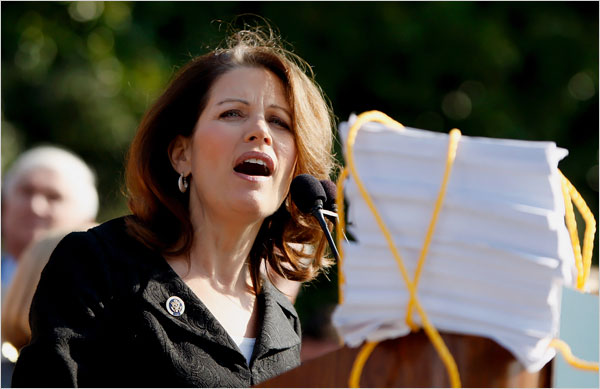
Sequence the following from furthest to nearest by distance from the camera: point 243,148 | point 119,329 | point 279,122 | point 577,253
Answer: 1. point 279,122
2. point 243,148
3. point 119,329
4. point 577,253

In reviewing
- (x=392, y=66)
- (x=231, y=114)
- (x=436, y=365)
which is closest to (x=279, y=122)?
(x=231, y=114)

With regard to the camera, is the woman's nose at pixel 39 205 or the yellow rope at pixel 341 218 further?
the woman's nose at pixel 39 205

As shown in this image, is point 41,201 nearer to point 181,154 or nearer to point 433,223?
point 181,154

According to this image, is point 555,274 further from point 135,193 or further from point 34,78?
point 34,78

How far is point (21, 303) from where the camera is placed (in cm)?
382

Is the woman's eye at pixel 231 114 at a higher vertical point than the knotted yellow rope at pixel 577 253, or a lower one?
higher

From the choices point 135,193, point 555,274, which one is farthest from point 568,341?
point 135,193

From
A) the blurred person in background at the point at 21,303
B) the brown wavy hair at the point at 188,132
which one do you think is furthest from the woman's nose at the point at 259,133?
the blurred person in background at the point at 21,303

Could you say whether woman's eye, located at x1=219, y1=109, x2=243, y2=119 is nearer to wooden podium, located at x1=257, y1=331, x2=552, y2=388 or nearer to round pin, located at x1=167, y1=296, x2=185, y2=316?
round pin, located at x1=167, y1=296, x2=185, y2=316

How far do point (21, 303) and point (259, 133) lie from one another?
5.61 feet

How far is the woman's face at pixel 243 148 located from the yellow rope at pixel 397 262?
0.94 m

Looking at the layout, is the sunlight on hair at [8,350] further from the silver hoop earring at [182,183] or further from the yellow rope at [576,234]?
the yellow rope at [576,234]

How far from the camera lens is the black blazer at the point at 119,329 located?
2.14 m

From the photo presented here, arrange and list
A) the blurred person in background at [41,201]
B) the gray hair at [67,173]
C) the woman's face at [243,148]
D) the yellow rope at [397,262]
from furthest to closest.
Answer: the gray hair at [67,173], the blurred person in background at [41,201], the woman's face at [243,148], the yellow rope at [397,262]
